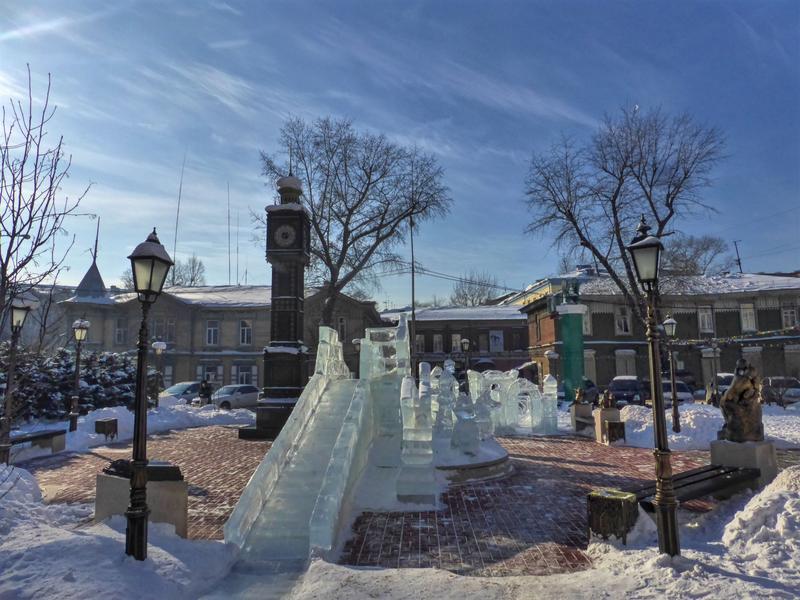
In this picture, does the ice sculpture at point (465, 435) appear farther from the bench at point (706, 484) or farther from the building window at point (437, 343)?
the building window at point (437, 343)

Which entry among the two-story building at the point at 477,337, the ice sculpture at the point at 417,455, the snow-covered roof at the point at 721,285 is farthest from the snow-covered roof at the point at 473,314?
the ice sculpture at the point at 417,455

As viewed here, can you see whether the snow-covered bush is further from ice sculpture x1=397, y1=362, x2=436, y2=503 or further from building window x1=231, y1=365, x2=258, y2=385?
building window x1=231, y1=365, x2=258, y2=385

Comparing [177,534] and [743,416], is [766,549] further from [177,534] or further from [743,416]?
[177,534]

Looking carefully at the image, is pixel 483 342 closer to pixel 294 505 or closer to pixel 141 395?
pixel 294 505

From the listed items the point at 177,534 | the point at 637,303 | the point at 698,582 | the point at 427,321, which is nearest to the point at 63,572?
the point at 177,534

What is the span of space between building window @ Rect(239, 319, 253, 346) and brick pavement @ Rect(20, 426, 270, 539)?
26.3 meters

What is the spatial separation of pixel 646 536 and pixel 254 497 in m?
4.61

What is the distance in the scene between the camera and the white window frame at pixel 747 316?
39.0m

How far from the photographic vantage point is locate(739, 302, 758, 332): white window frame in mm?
38969

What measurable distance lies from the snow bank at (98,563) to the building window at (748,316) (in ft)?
140

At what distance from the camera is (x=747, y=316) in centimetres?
3919

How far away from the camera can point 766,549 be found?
5.21m

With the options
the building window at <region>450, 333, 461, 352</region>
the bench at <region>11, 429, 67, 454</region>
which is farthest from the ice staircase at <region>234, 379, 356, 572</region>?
the building window at <region>450, 333, 461, 352</region>

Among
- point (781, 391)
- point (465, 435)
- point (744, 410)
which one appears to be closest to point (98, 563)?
point (465, 435)
